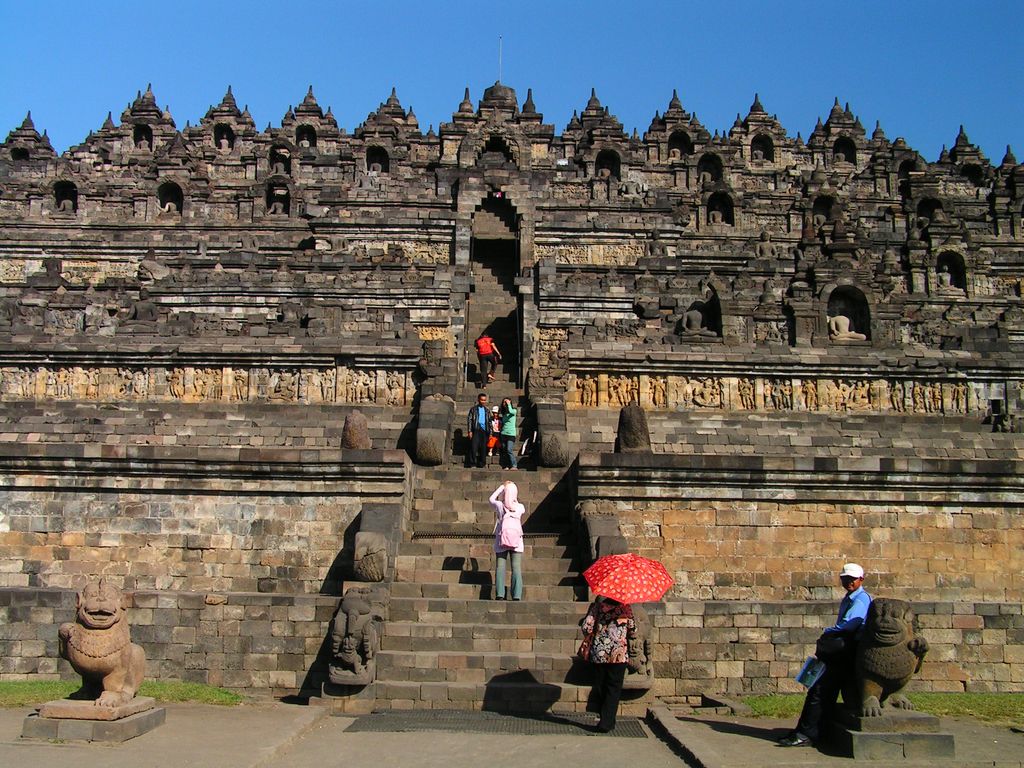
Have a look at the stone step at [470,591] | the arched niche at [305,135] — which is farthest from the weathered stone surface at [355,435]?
the arched niche at [305,135]

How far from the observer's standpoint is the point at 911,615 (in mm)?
10289

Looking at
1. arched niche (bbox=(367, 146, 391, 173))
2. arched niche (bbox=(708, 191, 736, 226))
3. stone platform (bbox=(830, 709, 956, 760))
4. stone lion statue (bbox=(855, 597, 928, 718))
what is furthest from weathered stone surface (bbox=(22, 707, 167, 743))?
arched niche (bbox=(367, 146, 391, 173))

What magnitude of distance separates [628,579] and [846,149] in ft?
155

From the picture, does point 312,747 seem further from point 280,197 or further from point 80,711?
point 280,197

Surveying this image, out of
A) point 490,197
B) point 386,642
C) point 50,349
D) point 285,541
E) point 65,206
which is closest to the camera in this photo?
point 386,642

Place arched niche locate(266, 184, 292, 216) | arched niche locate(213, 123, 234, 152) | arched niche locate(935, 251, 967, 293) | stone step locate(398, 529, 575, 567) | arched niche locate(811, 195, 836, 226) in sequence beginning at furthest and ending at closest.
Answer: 1. arched niche locate(213, 123, 234, 152)
2. arched niche locate(811, 195, 836, 226)
3. arched niche locate(266, 184, 292, 216)
4. arched niche locate(935, 251, 967, 293)
5. stone step locate(398, 529, 575, 567)

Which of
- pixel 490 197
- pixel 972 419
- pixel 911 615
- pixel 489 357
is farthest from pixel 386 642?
pixel 490 197

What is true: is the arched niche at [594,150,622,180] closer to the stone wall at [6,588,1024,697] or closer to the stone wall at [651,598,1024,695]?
the stone wall at [651,598,1024,695]

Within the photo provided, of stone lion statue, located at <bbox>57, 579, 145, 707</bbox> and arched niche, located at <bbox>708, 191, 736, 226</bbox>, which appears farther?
arched niche, located at <bbox>708, 191, 736, 226</bbox>

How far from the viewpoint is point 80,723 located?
9.94 m

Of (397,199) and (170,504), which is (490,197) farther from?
(170,504)

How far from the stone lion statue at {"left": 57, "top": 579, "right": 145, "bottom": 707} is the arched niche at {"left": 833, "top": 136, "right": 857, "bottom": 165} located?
4880 centimetres

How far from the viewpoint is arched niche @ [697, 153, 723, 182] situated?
47.7 m

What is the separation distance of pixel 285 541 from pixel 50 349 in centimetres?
1038
